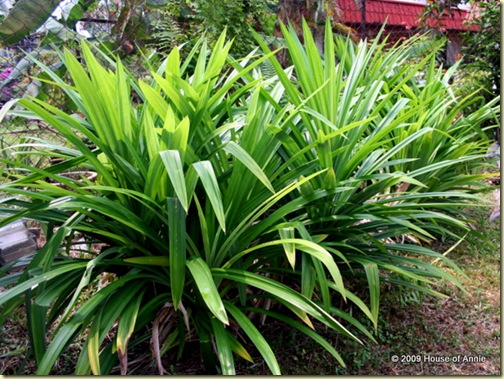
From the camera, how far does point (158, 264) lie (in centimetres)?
132

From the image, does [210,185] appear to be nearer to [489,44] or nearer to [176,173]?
[176,173]

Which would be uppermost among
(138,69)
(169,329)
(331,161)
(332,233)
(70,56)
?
(70,56)

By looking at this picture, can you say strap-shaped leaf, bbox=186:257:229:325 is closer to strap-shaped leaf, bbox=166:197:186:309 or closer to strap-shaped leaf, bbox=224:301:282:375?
strap-shaped leaf, bbox=166:197:186:309

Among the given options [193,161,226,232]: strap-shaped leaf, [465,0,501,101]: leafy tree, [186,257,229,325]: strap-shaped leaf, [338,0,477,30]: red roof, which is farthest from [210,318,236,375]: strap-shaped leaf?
[338,0,477,30]: red roof

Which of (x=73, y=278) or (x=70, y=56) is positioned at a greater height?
(x=70, y=56)

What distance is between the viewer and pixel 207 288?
1148mm

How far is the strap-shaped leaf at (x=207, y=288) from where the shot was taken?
3.63 feet

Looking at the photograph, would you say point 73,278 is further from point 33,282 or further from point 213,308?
point 213,308

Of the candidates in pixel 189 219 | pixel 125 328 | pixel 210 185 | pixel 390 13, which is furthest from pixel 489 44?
pixel 125 328

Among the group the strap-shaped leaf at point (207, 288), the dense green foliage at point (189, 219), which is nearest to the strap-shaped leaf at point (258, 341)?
the dense green foliage at point (189, 219)

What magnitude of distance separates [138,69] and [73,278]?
237 centimetres

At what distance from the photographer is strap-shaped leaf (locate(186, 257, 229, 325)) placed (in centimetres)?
111

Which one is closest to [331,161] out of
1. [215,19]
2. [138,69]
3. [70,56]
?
[70,56]

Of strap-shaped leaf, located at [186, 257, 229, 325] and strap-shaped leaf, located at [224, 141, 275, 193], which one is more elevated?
strap-shaped leaf, located at [224, 141, 275, 193]
